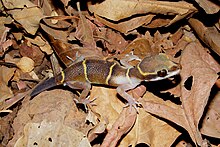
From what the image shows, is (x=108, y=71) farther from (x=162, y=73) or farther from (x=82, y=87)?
(x=162, y=73)

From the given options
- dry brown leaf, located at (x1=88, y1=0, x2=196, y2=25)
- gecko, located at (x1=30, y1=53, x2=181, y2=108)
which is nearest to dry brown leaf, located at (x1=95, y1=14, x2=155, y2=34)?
dry brown leaf, located at (x1=88, y1=0, x2=196, y2=25)

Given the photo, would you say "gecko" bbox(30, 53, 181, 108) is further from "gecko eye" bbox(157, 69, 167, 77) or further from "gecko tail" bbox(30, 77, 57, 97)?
"gecko eye" bbox(157, 69, 167, 77)

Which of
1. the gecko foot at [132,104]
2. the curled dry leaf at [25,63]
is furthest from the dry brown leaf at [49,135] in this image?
the curled dry leaf at [25,63]

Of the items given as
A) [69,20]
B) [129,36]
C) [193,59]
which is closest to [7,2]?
[69,20]

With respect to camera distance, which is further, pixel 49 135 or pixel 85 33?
pixel 85 33

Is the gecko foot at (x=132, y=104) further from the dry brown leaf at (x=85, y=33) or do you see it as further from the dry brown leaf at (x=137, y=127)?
the dry brown leaf at (x=85, y=33)

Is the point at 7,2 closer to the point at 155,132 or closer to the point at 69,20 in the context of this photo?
the point at 69,20

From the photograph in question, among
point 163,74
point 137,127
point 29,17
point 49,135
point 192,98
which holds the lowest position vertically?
point 137,127

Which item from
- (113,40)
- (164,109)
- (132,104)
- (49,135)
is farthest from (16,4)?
(164,109)
